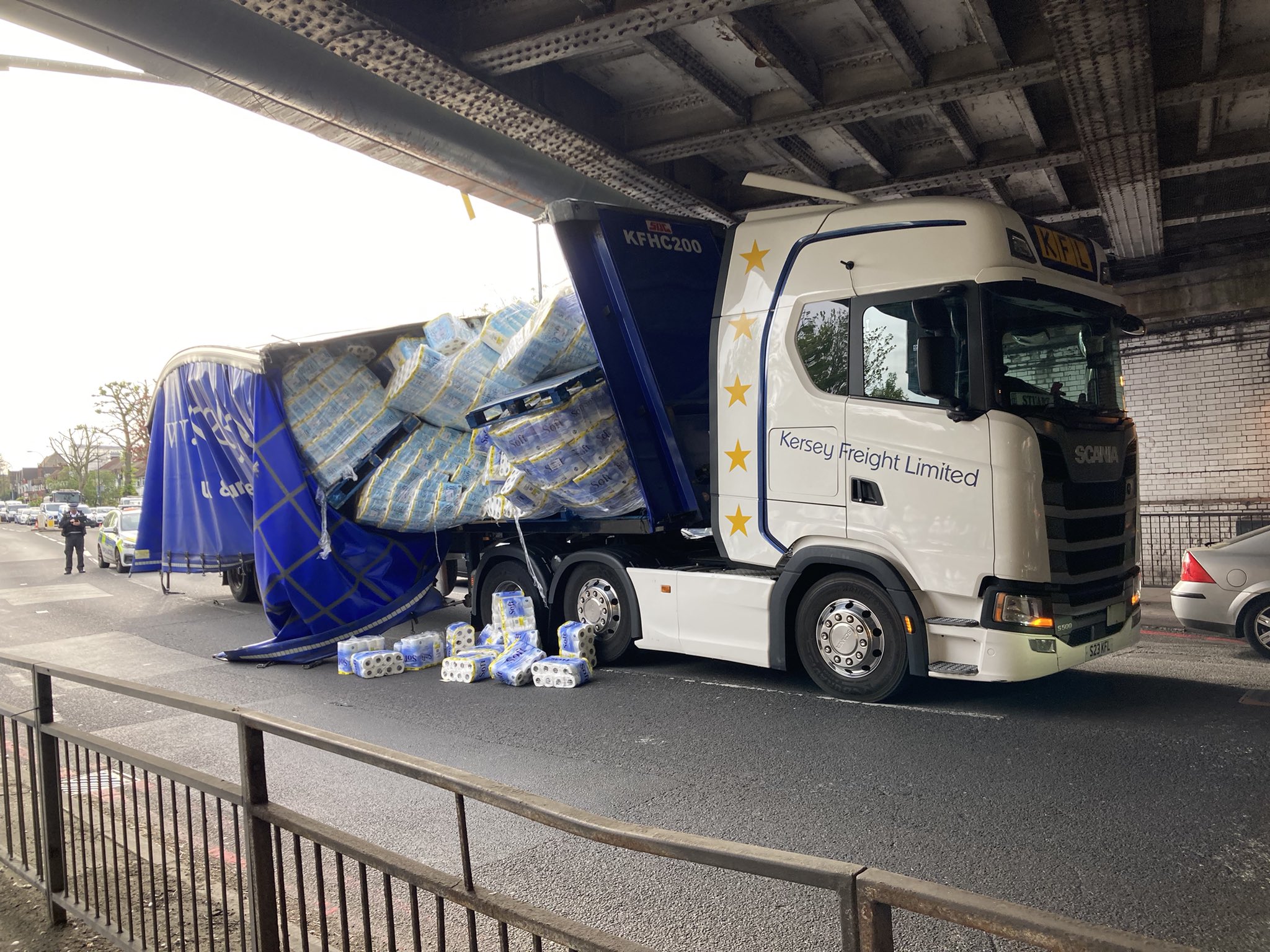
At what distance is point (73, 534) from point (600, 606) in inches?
737

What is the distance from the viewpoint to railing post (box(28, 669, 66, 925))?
3.77 meters

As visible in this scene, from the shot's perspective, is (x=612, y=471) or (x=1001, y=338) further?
(x=612, y=471)

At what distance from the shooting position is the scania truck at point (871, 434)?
19.8ft

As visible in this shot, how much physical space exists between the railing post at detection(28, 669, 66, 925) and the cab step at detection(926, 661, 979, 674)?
16.5 ft

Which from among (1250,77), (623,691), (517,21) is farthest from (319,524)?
(1250,77)

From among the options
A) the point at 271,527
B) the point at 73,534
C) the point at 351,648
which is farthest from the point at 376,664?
the point at 73,534

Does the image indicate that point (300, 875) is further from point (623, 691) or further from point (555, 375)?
point (555, 375)

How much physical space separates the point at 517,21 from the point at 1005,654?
536cm

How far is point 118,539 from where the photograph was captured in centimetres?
2144

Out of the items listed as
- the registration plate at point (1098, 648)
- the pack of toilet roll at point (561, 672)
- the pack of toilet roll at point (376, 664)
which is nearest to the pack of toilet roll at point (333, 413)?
the pack of toilet roll at point (376, 664)

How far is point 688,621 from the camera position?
773 cm

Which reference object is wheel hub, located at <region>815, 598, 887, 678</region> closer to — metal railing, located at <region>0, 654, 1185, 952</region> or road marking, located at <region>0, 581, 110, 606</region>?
metal railing, located at <region>0, 654, 1185, 952</region>

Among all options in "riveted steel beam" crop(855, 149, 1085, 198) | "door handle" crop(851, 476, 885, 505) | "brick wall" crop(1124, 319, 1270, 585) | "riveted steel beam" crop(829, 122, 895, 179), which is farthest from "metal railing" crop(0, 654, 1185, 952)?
"brick wall" crop(1124, 319, 1270, 585)

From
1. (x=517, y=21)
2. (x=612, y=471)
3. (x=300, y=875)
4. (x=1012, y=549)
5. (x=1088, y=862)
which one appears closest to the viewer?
(x=300, y=875)
